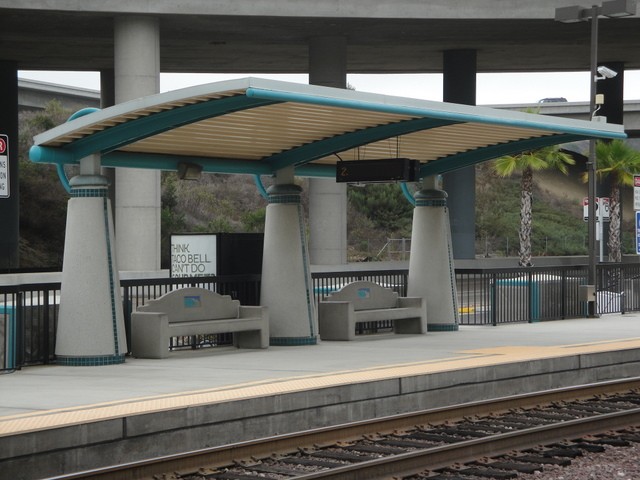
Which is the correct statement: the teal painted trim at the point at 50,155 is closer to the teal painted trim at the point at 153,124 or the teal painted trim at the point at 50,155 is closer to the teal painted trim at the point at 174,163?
the teal painted trim at the point at 153,124

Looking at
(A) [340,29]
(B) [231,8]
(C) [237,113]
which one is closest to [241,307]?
(C) [237,113]

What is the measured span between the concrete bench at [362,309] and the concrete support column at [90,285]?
4653 millimetres

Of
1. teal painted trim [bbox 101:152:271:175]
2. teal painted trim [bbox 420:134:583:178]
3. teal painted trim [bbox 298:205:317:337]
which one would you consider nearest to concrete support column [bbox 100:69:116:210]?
teal painted trim [bbox 420:134:583:178]

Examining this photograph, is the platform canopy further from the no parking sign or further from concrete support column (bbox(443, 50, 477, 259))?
concrete support column (bbox(443, 50, 477, 259))

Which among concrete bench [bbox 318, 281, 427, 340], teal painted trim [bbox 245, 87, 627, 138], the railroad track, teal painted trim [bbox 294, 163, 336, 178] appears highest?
teal painted trim [bbox 245, 87, 627, 138]

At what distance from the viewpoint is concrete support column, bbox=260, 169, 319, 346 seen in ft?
63.0

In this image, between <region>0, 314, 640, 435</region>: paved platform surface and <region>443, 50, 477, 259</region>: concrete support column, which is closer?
<region>0, 314, 640, 435</region>: paved platform surface

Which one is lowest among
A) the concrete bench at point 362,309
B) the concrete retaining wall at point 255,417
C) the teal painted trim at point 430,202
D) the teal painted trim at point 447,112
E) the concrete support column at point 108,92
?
the concrete retaining wall at point 255,417

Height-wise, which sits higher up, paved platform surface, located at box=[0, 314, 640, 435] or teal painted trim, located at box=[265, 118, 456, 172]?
teal painted trim, located at box=[265, 118, 456, 172]

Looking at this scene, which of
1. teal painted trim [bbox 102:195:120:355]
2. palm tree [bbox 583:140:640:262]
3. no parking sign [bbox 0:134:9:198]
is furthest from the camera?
palm tree [bbox 583:140:640:262]

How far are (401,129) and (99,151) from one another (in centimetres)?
461

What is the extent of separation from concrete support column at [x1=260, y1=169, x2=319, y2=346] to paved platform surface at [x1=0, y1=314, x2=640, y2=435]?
1.48ft

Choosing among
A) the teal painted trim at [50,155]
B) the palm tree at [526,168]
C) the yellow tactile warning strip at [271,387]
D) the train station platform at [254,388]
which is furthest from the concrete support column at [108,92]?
the yellow tactile warning strip at [271,387]

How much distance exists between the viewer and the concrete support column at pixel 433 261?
73.3ft
